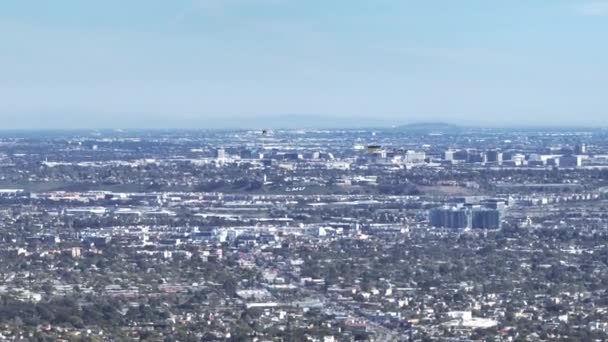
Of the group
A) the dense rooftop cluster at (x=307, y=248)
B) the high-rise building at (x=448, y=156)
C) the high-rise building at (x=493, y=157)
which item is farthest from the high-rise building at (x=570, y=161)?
the high-rise building at (x=448, y=156)

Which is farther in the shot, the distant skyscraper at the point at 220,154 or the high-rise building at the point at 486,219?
the distant skyscraper at the point at 220,154

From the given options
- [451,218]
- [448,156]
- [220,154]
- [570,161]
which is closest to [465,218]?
[451,218]

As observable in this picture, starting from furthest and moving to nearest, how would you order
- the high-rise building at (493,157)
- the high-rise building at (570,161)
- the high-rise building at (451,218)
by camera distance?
the high-rise building at (493,157) → the high-rise building at (570,161) → the high-rise building at (451,218)

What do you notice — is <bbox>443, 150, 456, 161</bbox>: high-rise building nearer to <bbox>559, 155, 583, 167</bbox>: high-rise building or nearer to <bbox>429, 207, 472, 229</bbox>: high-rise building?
<bbox>559, 155, 583, 167</bbox>: high-rise building

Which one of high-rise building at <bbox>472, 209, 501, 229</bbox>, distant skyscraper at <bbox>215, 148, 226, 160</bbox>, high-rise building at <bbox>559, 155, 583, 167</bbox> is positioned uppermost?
high-rise building at <bbox>472, 209, 501, 229</bbox>

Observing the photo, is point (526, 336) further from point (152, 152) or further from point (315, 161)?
point (152, 152)

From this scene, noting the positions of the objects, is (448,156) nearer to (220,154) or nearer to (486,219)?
(220,154)

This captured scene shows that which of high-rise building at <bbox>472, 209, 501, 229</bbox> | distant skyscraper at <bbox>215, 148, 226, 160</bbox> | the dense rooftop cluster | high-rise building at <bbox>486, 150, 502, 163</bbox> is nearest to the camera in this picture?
the dense rooftop cluster

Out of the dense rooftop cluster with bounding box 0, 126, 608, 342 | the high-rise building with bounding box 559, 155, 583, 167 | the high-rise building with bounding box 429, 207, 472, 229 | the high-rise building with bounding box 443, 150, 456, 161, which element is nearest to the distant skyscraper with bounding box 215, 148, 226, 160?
the dense rooftop cluster with bounding box 0, 126, 608, 342

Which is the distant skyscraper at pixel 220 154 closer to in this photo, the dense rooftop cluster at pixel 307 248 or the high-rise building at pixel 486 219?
the dense rooftop cluster at pixel 307 248

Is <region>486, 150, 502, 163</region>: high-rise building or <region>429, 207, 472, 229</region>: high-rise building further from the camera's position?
<region>486, 150, 502, 163</region>: high-rise building

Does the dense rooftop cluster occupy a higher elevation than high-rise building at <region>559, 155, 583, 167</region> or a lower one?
higher
